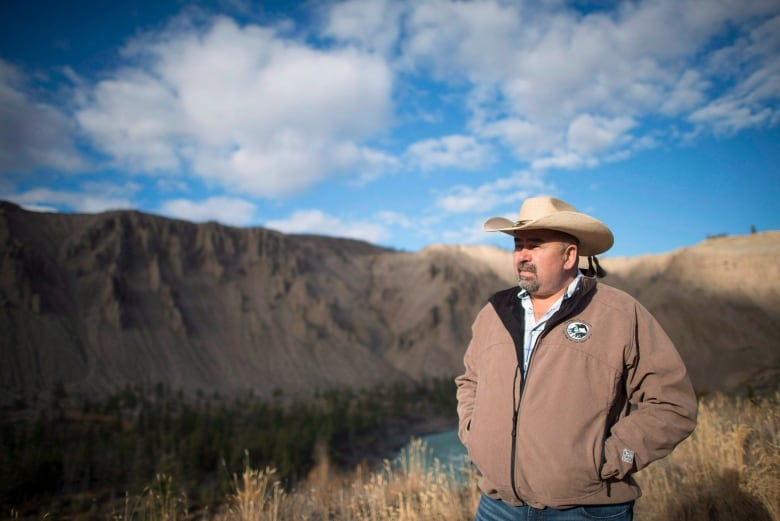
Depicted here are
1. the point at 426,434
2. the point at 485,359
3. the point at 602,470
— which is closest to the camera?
the point at 602,470

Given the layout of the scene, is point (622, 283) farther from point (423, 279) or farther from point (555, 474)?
point (555, 474)

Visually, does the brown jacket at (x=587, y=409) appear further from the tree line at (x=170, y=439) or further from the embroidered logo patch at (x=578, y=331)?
the tree line at (x=170, y=439)

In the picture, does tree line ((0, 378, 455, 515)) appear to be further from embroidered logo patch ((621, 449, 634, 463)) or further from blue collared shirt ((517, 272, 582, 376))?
embroidered logo patch ((621, 449, 634, 463))

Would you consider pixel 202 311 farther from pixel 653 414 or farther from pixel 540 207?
pixel 653 414

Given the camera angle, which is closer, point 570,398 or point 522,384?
point 570,398

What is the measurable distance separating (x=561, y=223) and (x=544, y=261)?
20cm

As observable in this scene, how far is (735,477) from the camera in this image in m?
3.83

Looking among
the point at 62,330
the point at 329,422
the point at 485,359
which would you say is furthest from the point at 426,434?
the point at 485,359

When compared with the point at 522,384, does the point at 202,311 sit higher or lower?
higher

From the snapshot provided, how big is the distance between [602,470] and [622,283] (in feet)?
124

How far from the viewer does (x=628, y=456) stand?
186cm

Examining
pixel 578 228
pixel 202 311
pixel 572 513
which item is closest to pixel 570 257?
pixel 578 228

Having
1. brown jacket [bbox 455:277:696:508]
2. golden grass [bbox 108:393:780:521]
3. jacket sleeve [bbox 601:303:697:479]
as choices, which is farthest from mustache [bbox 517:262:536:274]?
golden grass [bbox 108:393:780:521]

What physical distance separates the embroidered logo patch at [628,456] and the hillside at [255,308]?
15202mm
